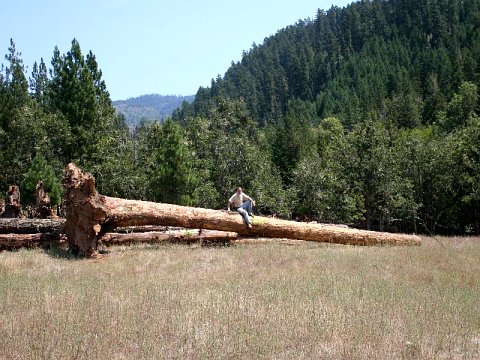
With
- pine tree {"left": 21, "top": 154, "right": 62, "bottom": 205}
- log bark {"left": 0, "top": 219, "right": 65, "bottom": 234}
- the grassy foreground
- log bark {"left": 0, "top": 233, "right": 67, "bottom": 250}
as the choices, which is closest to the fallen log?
log bark {"left": 0, "top": 219, "right": 65, "bottom": 234}

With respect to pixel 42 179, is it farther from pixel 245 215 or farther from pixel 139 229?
pixel 245 215

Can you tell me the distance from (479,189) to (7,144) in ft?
112

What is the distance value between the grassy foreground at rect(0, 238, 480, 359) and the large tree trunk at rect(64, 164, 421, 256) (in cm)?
108

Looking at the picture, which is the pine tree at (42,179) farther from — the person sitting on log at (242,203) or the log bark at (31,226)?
the person sitting on log at (242,203)

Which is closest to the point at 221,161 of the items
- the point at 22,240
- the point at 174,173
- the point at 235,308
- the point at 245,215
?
the point at 174,173

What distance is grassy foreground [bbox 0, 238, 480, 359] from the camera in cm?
653

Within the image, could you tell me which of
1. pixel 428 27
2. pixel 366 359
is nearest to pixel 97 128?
pixel 366 359

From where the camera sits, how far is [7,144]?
34.5 meters

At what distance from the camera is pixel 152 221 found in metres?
15.9

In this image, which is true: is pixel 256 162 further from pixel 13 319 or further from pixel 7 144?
pixel 13 319

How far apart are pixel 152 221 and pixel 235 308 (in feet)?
26.8

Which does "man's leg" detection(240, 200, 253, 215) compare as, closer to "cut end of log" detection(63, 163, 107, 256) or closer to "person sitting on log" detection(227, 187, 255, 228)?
"person sitting on log" detection(227, 187, 255, 228)

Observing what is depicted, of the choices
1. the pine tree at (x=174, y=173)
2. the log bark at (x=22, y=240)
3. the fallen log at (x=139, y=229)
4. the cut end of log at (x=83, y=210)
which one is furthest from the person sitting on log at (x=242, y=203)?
the pine tree at (x=174, y=173)

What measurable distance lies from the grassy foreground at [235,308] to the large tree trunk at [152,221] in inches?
42.6
